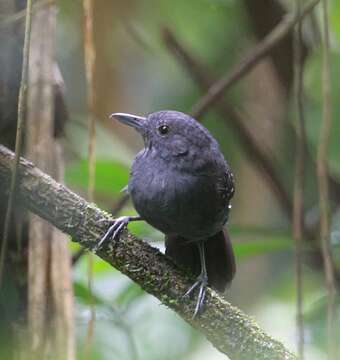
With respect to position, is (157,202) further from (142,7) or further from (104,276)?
(142,7)

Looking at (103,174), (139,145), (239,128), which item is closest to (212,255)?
(103,174)

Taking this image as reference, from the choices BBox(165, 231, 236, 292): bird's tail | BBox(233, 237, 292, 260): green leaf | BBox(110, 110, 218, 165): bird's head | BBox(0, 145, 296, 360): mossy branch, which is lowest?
BBox(0, 145, 296, 360): mossy branch

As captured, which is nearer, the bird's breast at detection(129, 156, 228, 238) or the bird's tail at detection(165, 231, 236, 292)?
the bird's breast at detection(129, 156, 228, 238)

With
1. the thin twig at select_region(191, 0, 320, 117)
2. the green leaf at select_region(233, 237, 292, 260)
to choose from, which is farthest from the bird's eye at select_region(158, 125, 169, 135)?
the thin twig at select_region(191, 0, 320, 117)

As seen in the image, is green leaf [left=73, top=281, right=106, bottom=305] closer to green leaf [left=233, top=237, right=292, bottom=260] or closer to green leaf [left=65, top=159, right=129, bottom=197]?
green leaf [left=65, top=159, right=129, bottom=197]

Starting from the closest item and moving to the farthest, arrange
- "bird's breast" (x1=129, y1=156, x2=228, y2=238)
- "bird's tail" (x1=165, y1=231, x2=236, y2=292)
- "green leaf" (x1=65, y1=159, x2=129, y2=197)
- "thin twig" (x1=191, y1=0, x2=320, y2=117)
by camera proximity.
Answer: "bird's breast" (x1=129, y1=156, x2=228, y2=238) → "bird's tail" (x1=165, y1=231, x2=236, y2=292) → "green leaf" (x1=65, y1=159, x2=129, y2=197) → "thin twig" (x1=191, y1=0, x2=320, y2=117)

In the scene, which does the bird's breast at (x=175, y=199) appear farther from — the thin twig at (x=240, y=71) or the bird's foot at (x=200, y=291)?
the thin twig at (x=240, y=71)

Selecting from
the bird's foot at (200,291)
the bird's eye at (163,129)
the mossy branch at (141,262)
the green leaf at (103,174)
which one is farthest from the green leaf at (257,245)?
the mossy branch at (141,262)
